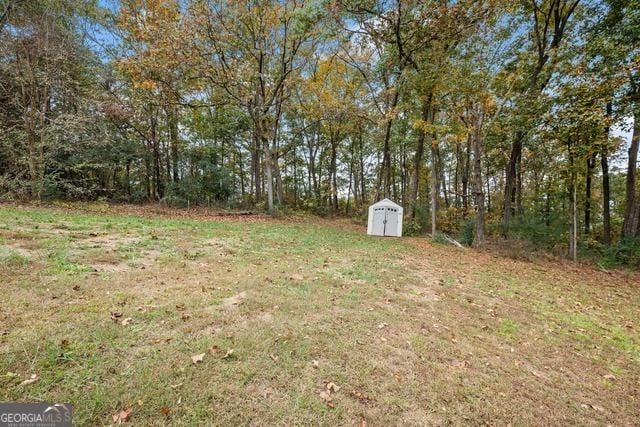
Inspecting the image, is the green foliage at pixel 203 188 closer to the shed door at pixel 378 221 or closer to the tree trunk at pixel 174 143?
the tree trunk at pixel 174 143

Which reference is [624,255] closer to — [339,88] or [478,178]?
[478,178]

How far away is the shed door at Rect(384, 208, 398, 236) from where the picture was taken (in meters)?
11.8

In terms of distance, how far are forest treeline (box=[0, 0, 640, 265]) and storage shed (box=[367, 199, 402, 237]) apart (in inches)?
85.5

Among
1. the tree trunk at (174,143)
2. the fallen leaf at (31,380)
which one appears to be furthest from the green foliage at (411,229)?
the tree trunk at (174,143)

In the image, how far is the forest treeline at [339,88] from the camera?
28.4 feet

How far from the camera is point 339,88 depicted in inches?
703

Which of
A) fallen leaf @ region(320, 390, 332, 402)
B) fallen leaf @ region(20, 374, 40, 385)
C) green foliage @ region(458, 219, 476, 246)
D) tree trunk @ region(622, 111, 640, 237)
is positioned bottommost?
fallen leaf @ region(320, 390, 332, 402)

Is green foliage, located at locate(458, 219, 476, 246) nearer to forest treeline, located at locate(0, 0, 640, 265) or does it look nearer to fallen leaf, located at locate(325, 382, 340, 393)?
forest treeline, located at locate(0, 0, 640, 265)

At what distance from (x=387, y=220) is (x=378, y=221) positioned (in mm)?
364

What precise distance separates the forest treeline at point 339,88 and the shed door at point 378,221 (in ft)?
8.68

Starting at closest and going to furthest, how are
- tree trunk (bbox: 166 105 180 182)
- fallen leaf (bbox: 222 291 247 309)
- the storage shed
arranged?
fallen leaf (bbox: 222 291 247 309) → the storage shed → tree trunk (bbox: 166 105 180 182)

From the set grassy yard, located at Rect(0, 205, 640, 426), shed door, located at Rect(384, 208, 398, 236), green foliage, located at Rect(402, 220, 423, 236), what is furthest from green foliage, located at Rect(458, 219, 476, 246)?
grassy yard, located at Rect(0, 205, 640, 426)

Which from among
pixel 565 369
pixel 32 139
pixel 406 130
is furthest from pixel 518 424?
pixel 32 139

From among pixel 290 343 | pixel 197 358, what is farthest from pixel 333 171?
pixel 197 358
